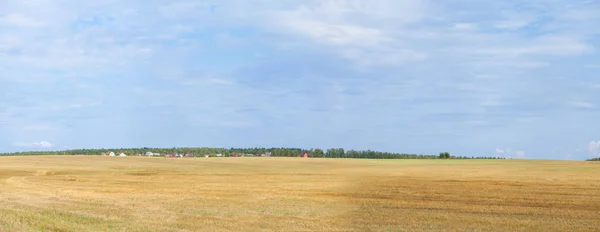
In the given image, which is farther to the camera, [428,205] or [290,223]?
[428,205]

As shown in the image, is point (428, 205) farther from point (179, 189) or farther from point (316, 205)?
point (179, 189)

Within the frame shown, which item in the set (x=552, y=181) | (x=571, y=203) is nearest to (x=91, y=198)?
(x=571, y=203)

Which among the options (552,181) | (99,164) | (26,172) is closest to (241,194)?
(552,181)

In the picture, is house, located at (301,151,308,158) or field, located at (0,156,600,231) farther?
house, located at (301,151,308,158)

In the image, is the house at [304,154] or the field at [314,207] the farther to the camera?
the house at [304,154]

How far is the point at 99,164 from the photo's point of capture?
8369 centimetres

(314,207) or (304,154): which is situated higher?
(304,154)

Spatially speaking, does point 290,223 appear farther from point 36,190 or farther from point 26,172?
point 26,172

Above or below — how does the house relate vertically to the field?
above

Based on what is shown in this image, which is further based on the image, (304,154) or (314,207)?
(304,154)

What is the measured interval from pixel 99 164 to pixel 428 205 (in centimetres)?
6035

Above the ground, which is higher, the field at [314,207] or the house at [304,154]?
the house at [304,154]

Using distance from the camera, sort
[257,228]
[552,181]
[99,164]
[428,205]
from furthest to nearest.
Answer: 1. [99,164]
2. [552,181]
3. [428,205]
4. [257,228]

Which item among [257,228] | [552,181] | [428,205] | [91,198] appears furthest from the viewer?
[552,181]
